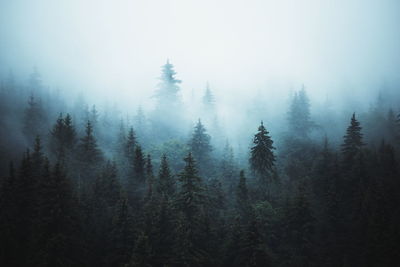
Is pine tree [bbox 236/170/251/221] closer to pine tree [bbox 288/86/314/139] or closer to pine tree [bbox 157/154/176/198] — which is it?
pine tree [bbox 157/154/176/198]

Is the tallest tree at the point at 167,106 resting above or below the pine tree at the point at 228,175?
above

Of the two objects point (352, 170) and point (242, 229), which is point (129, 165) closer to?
point (242, 229)

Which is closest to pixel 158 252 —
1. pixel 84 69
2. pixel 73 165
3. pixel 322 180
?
pixel 73 165

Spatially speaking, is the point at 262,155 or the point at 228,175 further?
the point at 228,175

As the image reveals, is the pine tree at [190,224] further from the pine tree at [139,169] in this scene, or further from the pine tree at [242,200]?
the pine tree at [139,169]

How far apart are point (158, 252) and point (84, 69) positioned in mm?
100727

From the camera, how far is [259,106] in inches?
3004

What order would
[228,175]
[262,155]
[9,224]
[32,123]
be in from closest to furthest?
[9,224] → [262,155] → [228,175] → [32,123]

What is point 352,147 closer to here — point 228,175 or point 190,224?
point 228,175

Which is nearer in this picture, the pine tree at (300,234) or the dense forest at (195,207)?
the dense forest at (195,207)

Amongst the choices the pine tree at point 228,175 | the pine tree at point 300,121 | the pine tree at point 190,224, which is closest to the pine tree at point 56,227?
the pine tree at point 190,224

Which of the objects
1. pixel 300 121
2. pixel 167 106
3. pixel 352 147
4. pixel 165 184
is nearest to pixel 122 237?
pixel 165 184

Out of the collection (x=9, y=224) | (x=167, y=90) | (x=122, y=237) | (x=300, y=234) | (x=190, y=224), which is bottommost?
(x=300, y=234)

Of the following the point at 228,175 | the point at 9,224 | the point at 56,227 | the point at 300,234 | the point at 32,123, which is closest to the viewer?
the point at 56,227
